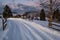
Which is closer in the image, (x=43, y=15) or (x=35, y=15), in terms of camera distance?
(x=43, y=15)

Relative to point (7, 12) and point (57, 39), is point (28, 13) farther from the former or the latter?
point (57, 39)

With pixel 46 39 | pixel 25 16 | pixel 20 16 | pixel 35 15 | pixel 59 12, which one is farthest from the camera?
pixel 20 16

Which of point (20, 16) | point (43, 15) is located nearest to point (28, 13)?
point (43, 15)

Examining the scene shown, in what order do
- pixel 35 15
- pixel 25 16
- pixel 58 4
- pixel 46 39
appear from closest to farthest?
pixel 46 39, pixel 58 4, pixel 35 15, pixel 25 16

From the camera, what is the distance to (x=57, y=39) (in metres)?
9.49

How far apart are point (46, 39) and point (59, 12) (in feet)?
116

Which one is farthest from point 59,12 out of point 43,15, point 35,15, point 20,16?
point 20,16

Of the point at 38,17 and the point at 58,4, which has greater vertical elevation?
the point at 58,4

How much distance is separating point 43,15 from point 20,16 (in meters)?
20.1

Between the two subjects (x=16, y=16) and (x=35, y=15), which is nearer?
(x=35, y=15)

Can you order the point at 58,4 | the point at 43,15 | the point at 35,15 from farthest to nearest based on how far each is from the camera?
1. the point at 35,15
2. the point at 43,15
3. the point at 58,4

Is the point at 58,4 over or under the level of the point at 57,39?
over

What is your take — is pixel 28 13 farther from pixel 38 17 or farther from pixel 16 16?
pixel 16 16

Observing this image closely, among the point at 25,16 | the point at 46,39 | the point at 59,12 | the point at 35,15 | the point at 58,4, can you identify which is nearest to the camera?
the point at 46,39
